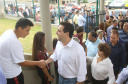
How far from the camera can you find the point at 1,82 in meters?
1.32

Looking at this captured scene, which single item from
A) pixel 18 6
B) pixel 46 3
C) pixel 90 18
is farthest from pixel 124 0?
pixel 46 3

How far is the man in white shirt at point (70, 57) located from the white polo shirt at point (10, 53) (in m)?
0.67

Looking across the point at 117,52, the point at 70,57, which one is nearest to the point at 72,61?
the point at 70,57

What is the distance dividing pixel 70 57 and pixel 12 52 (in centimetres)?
91

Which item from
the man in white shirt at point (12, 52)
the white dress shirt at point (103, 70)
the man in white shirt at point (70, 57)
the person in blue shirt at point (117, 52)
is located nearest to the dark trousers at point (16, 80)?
the man in white shirt at point (12, 52)

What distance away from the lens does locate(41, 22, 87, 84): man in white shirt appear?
2131 mm

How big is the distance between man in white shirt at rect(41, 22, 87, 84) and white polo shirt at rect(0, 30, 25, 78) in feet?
2.19

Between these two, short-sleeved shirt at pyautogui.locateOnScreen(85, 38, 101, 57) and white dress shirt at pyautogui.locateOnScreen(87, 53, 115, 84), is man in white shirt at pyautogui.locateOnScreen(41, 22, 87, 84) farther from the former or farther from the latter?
short-sleeved shirt at pyautogui.locateOnScreen(85, 38, 101, 57)

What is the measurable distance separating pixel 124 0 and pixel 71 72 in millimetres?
24127

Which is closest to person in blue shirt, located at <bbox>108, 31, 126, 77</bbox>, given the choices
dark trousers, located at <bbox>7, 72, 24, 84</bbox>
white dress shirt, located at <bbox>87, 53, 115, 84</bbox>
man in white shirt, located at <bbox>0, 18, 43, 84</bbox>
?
white dress shirt, located at <bbox>87, 53, 115, 84</bbox>

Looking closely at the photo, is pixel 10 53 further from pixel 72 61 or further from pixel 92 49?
pixel 92 49

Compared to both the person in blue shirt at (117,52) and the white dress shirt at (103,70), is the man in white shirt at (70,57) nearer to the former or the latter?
the white dress shirt at (103,70)

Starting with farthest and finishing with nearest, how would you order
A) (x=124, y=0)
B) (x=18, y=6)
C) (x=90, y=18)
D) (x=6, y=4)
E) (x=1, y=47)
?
(x=124, y=0), (x=6, y=4), (x=18, y=6), (x=90, y=18), (x=1, y=47)

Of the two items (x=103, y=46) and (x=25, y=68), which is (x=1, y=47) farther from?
(x=103, y=46)
